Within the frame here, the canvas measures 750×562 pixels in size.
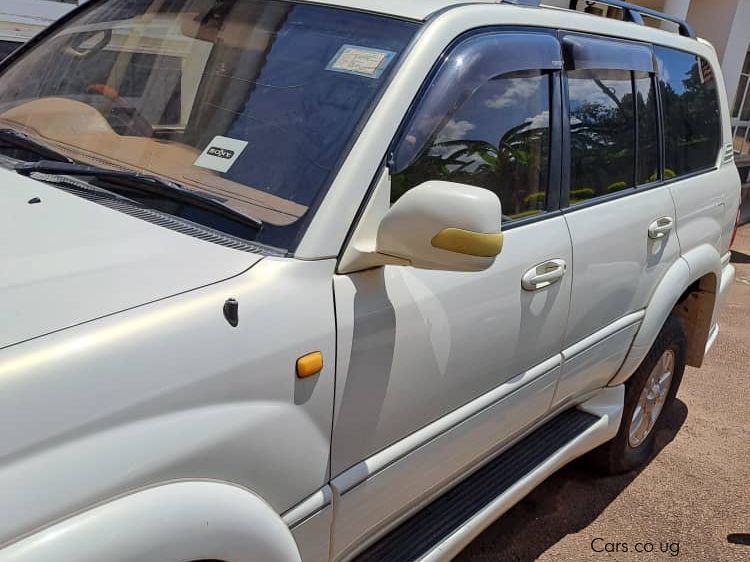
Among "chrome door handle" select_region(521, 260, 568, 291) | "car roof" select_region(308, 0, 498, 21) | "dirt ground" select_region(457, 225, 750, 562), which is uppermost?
"car roof" select_region(308, 0, 498, 21)

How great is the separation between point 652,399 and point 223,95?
2666 millimetres

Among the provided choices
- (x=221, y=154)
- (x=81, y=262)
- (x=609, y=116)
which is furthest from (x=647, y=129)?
(x=81, y=262)

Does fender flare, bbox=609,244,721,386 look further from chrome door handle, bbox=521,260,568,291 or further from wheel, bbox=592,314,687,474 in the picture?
chrome door handle, bbox=521,260,568,291

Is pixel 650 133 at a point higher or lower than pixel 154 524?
higher

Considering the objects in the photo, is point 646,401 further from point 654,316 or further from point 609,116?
point 609,116

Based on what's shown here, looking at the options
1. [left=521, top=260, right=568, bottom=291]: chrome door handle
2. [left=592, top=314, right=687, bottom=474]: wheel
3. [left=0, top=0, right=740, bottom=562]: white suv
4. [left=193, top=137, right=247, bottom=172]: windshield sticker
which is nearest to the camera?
[left=0, top=0, right=740, bottom=562]: white suv

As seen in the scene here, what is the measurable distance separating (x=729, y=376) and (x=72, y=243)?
15.8 feet

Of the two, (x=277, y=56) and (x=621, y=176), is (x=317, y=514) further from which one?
(x=621, y=176)

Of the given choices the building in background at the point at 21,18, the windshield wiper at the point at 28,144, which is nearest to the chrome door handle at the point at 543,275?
the windshield wiper at the point at 28,144

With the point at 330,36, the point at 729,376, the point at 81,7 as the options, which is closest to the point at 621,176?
the point at 330,36

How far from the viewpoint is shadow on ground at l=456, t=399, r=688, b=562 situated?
10.4 feet

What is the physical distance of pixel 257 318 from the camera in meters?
1.63

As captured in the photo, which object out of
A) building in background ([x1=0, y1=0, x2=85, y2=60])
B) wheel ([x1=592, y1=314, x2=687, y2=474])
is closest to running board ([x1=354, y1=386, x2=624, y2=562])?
wheel ([x1=592, y1=314, x2=687, y2=474])

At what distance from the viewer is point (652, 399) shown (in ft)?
12.6
